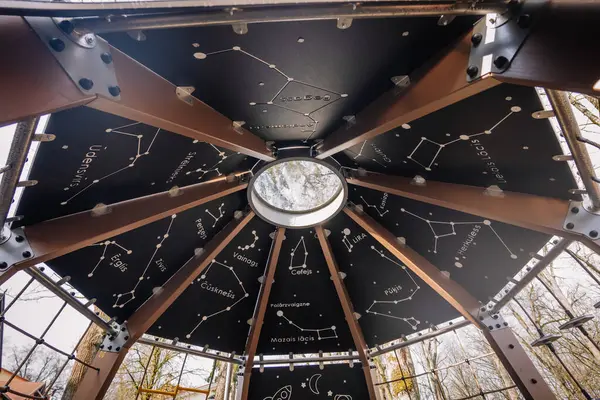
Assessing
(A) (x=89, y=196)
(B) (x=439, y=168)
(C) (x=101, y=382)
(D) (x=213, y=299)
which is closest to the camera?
(A) (x=89, y=196)

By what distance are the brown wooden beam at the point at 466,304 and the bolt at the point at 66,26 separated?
4.05m

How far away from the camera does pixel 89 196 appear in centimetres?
428

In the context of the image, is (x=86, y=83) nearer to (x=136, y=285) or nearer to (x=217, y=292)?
(x=136, y=285)

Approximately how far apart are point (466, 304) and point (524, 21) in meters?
4.24

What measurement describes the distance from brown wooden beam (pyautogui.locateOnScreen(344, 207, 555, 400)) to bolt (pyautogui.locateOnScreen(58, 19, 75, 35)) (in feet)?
13.3

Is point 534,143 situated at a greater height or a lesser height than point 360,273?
lesser

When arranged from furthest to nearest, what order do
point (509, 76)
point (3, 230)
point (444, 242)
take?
1. point (444, 242)
2. point (3, 230)
3. point (509, 76)

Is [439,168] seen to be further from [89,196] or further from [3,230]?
[3,230]

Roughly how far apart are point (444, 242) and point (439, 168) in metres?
1.33

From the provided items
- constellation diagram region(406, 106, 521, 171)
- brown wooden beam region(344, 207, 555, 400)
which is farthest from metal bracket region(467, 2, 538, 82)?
brown wooden beam region(344, 207, 555, 400)

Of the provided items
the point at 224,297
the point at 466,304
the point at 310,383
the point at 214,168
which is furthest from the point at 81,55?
the point at 310,383

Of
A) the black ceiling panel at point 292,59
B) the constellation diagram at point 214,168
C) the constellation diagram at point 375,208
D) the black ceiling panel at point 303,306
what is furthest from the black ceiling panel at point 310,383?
the black ceiling panel at point 292,59

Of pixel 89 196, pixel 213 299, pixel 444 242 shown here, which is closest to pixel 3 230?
pixel 89 196

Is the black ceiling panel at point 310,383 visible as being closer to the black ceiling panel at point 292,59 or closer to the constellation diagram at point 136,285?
the constellation diagram at point 136,285
